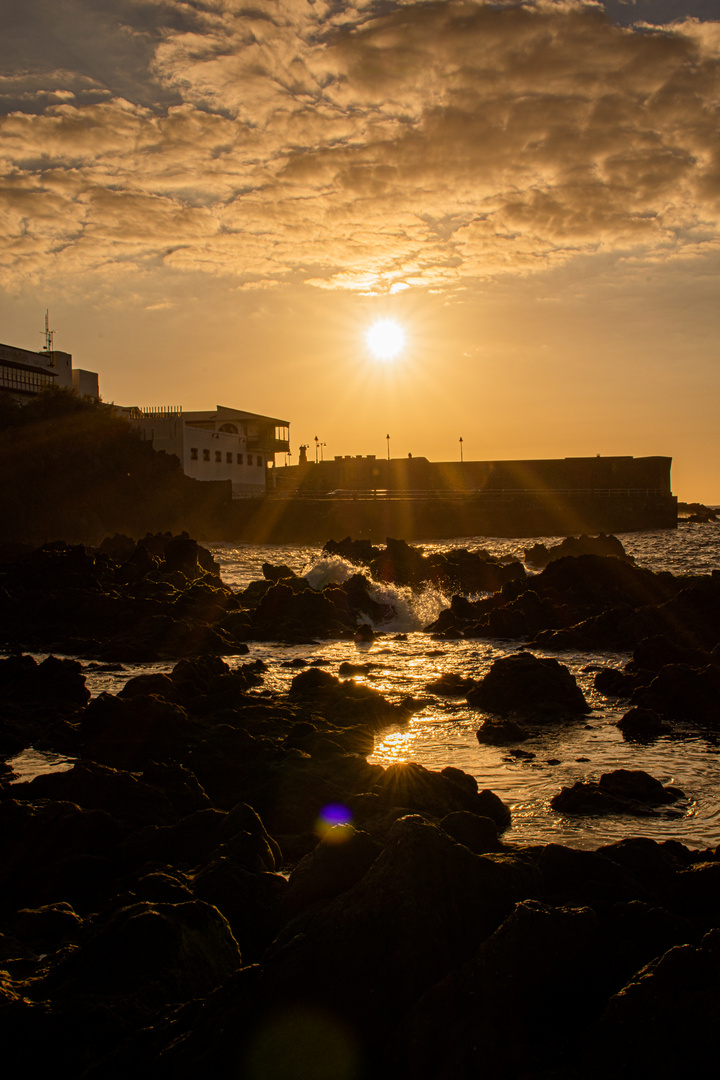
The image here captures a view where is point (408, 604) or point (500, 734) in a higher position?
point (408, 604)

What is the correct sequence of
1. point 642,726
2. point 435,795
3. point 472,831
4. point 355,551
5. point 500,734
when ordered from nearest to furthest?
point 472,831
point 435,795
point 500,734
point 642,726
point 355,551

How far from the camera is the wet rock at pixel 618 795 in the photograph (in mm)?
7426

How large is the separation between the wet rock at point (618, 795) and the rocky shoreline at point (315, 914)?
24 millimetres

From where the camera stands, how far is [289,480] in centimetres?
9594

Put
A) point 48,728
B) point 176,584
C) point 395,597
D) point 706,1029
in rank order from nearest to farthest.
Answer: point 706,1029 → point 48,728 → point 395,597 → point 176,584

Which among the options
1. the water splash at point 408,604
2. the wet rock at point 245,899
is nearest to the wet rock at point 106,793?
the wet rock at point 245,899

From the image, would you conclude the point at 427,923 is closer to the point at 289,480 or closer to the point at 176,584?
the point at 176,584

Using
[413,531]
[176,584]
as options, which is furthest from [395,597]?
[413,531]

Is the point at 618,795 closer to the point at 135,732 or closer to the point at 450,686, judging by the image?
the point at 135,732

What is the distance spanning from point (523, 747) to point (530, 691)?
6.57 feet

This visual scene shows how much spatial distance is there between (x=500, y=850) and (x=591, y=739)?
4603 mm

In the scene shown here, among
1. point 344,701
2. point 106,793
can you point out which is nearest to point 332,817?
point 106,793

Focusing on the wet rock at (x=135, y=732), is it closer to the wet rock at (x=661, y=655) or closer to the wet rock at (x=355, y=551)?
the wet rock at (x=661, y=655)

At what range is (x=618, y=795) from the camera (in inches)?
301
